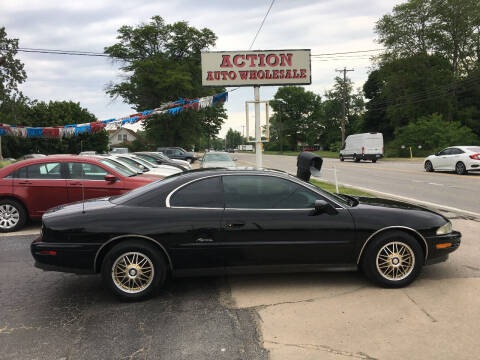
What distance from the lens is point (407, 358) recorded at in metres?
2.87

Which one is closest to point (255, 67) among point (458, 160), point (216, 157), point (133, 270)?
point (216, 157)

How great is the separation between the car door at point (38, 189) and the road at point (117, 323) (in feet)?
9.77

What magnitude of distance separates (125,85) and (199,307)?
4797cm

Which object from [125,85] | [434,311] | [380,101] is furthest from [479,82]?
[434,311]

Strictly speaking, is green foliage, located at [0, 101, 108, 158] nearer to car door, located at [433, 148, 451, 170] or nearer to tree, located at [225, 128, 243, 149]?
car door, located at [433, 148, 451, 170]

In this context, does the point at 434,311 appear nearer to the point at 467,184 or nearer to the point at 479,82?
the point at 467,184

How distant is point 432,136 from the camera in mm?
39344

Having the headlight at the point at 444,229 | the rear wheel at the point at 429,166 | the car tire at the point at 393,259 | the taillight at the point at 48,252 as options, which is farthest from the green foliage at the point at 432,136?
the taillight at the point at 48,252

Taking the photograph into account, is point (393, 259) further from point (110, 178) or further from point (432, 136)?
point (432, 136)

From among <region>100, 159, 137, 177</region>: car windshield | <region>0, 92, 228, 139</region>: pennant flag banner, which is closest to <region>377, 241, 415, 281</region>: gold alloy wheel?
<region>100, 159, 137, 177</region>: car windshield

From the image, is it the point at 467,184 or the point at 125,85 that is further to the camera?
the point at 125,85

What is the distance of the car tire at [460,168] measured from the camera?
17.6 meters

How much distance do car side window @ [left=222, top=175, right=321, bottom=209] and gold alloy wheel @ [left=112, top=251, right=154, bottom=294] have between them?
3.43 feet

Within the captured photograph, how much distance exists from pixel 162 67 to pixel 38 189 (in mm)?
41199
